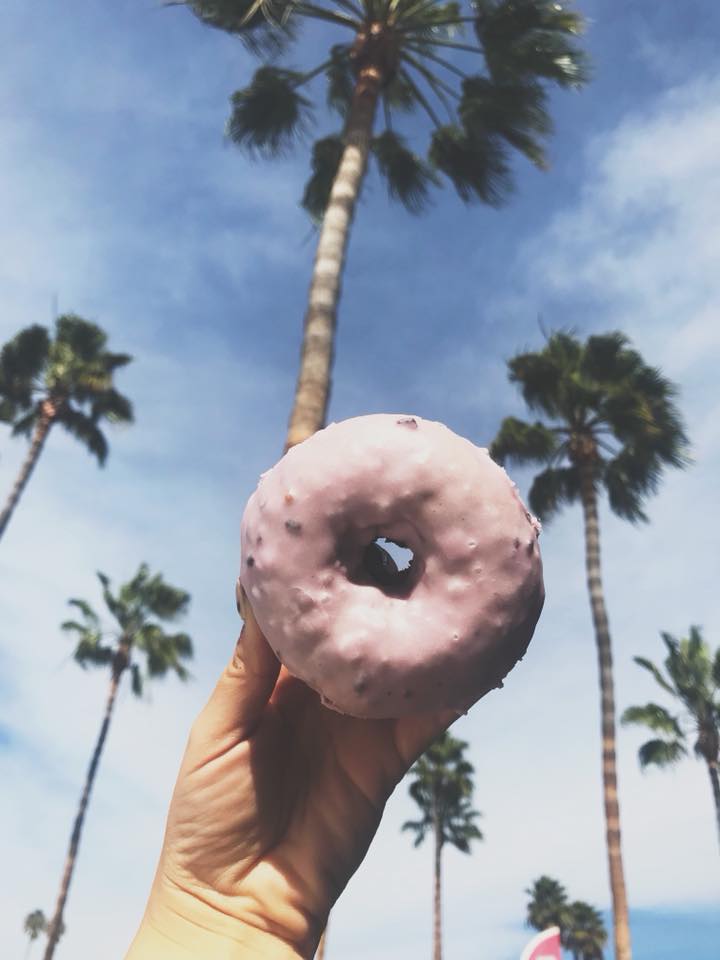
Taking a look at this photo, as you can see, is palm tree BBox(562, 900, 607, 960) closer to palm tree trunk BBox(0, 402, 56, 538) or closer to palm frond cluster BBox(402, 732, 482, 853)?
palm frond cluster BBox(402, 732, 482, 853)

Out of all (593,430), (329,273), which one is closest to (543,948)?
(329,273)

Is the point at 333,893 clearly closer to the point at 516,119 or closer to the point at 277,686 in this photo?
the point at 277,686

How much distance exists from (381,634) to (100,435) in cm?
1703

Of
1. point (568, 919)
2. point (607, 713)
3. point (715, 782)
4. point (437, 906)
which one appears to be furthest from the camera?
point (568, 919)

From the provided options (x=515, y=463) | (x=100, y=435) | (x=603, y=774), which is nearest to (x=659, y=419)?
(x=515, y=463)

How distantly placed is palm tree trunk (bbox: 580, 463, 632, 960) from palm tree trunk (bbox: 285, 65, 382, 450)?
8.29 m

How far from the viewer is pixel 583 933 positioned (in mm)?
45625

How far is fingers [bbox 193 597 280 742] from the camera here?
1.72 meters

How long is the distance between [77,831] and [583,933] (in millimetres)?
37635

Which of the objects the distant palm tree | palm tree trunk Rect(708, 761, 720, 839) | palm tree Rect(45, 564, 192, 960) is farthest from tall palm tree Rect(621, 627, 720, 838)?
the distant palm tree

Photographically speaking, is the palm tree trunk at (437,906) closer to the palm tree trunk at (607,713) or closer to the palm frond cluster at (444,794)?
the palm frond cluster at (444,794)

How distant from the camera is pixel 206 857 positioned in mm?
1661

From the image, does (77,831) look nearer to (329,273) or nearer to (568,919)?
(329,273)

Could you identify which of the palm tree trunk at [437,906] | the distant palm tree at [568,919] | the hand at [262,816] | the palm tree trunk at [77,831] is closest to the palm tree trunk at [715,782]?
the palm tree trunk at [437,906]
